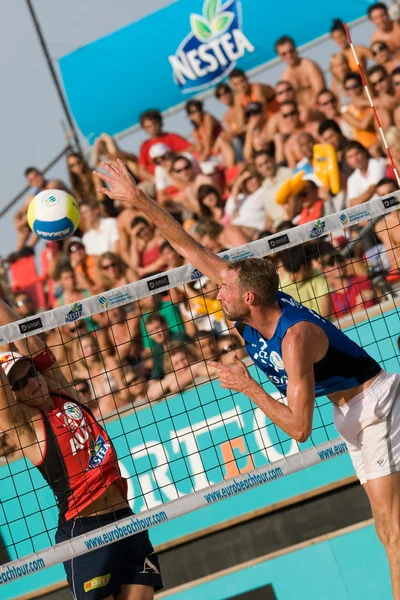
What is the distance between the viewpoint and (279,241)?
241 inches

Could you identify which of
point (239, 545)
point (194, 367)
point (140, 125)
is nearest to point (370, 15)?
point (140, 125)

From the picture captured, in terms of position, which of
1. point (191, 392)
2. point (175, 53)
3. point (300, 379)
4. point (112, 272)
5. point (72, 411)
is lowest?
point (300, 379)

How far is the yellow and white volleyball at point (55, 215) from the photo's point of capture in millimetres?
6855

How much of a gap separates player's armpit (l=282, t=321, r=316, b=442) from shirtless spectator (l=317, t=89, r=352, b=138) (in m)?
5.87

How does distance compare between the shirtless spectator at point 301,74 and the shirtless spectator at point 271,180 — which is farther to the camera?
the shirtless spectator at point 301,74

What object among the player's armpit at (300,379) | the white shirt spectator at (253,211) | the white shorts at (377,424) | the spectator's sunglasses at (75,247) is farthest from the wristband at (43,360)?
the spectator's sunglasses at (75,247)

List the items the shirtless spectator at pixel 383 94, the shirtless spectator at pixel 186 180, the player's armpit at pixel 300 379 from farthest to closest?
1. the shirtless spectator at pixel 186 180
2. the shirtless spectator at pixel 383 94
3. the player's armpit at pixel 300 379

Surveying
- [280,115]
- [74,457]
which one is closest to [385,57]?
[280,115]

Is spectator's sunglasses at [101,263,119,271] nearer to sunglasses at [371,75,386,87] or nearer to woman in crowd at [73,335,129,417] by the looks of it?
woman in crowd at [73,335,129,417]

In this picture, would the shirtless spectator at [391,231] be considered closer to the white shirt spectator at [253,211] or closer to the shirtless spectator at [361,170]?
the shirtless spectator at [361,170]

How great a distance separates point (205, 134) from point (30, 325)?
6.27 m

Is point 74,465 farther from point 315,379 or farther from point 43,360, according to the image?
point 315,379

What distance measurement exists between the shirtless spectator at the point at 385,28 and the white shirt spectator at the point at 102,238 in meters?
3.87

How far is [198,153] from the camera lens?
456 inches
